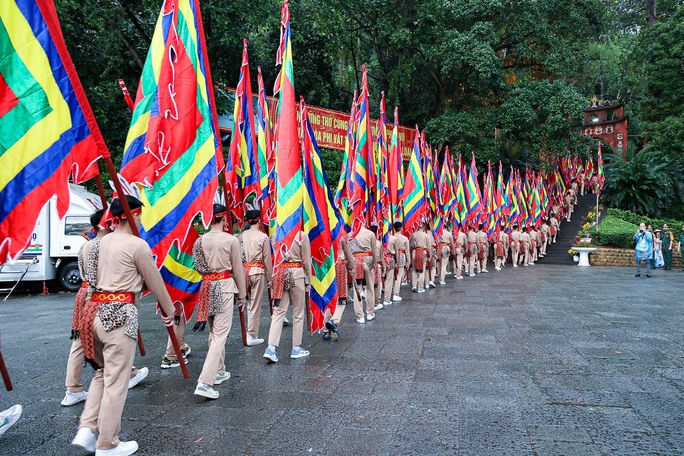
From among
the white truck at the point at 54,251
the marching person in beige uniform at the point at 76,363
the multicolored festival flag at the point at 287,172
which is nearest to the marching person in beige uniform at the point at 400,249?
the multicolored festival flag at the point at 287,172

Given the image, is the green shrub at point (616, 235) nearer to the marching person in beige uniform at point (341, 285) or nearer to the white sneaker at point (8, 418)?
the marching person in beige uniform at point (341, 285)

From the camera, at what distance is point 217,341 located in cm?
472

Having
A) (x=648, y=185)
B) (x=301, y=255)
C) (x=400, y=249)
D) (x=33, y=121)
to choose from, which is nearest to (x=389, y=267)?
(x=400, y=249)

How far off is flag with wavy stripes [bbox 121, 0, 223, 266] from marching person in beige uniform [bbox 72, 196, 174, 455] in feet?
3.59

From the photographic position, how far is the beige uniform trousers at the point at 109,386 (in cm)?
336

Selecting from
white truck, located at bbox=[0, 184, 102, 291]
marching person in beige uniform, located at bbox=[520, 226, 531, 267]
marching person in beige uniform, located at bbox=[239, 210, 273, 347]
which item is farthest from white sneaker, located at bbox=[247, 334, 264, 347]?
marching person in beige uniform, located at bbox=[520, 226, 531, 267]

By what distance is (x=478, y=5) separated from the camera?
20.1 meters

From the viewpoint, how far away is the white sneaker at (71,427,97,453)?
3438 mm

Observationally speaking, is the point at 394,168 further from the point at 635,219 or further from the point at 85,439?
the point at 635,219

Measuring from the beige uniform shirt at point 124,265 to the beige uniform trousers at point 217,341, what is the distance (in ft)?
3.92

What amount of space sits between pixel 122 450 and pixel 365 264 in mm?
5337

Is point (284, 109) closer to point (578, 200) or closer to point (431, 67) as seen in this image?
point (431, 67)

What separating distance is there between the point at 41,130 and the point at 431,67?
822 inches

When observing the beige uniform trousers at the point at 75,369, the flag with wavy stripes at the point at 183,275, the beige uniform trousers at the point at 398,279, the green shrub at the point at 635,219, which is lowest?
the beige uniform trousers at the point at 75,369
